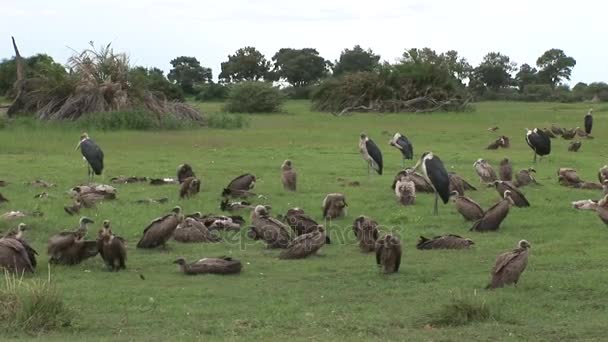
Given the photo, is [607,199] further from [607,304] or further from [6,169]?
[6,169]

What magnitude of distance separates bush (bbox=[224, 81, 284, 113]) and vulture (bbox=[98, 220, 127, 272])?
3649 centimetres

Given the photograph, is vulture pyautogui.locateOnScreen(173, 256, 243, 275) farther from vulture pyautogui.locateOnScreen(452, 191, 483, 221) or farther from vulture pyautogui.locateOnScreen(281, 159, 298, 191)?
vulture pyautogui.locateOnScreen(281, 159, 298, 191)

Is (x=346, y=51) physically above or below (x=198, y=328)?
above

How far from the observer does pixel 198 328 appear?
8031 millimetres

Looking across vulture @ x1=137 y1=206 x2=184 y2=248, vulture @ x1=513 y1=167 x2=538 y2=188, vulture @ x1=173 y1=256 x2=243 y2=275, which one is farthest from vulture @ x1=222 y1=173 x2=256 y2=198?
vulture @ x1=173 y1=256 x2=243 y2=275

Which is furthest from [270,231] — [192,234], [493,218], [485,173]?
[485,173]

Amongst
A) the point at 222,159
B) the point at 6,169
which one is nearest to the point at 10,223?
the point at 6,169

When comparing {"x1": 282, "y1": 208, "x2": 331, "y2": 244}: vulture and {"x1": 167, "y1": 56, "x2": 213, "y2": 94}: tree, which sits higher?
{"x1": 167, "y1": 56, "x2": 213, "y2": 94}: tree

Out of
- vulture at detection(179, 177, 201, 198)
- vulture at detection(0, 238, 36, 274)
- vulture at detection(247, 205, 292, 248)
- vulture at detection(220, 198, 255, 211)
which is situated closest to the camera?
vulture at detection(0, 238, 36, 274)

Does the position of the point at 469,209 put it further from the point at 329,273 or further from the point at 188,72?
the point at 188,72

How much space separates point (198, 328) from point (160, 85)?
4040 cm

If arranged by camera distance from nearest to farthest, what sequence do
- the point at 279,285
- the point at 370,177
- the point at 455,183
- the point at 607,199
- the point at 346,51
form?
1. the point at 279,285
2. the point at 607,199
3. the point at 455,183
4. the point at 370,177
5. the point at 346,51

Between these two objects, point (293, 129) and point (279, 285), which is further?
point (293, 129)

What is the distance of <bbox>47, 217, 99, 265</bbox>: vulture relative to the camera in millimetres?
10758
